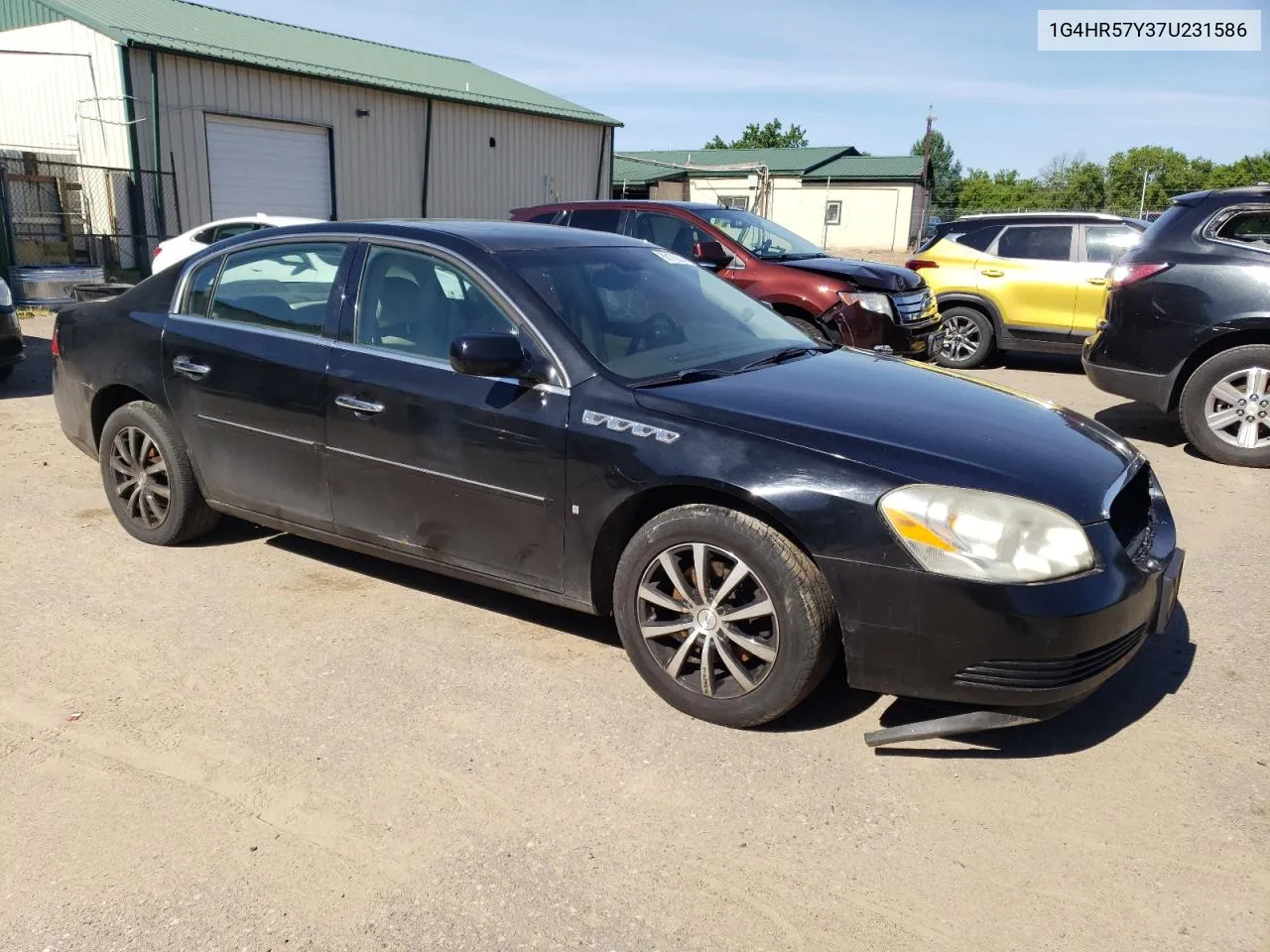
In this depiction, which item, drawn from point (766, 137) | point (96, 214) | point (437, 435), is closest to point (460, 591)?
point (437, 435)

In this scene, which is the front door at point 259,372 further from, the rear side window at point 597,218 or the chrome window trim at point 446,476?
the rear side window at point 597,218

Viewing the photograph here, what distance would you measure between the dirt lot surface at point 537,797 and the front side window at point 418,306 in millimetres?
1150

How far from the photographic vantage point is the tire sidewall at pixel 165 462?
188 inches

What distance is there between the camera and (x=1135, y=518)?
347cm

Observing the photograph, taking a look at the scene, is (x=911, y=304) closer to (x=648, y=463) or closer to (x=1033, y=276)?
(x=1033, y=276)

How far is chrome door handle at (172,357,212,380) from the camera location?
15.0ft

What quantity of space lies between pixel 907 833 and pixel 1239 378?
5.59 meters

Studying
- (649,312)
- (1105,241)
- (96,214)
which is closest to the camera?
(649,312)

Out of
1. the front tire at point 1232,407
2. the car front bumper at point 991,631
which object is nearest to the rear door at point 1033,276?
the front tire at point 1232,407

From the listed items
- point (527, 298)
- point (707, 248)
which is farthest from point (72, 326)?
point (707, 248)

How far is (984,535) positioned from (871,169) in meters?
46.8

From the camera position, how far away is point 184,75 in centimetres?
1805

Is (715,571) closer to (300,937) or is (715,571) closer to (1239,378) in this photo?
(300,937)

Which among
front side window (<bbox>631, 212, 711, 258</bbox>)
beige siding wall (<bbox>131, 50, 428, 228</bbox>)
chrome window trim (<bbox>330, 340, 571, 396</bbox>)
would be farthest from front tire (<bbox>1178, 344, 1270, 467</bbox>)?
beige siding wall (<bbox>131, 50, 428, 228</bbox>)
